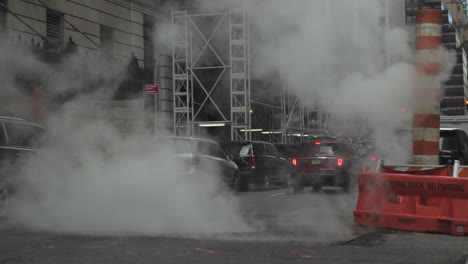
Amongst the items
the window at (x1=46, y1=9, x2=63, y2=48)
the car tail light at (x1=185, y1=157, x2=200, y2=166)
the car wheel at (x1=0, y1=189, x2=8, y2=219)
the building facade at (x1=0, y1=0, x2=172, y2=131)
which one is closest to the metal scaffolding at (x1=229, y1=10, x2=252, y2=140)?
the building facade at (x1=0, y1=0, x2=172, y2=131)

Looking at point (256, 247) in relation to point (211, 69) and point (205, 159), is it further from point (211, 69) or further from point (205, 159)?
point (211, 69)

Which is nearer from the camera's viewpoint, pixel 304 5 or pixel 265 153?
pixel 304 5

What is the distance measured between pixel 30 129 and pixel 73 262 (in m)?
4.87

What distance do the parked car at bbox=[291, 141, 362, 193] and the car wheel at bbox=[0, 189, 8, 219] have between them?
9092mm

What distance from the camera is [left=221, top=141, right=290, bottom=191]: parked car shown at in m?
17.4

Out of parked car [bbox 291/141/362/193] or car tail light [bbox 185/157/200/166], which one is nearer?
car tail light [bbox 185/157/200/166]

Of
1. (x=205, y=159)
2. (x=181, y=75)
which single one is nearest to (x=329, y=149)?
(x=205, y=159)

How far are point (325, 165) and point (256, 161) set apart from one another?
98.7 inches

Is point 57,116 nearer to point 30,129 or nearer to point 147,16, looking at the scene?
point 30,129

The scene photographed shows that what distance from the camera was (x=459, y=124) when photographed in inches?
830

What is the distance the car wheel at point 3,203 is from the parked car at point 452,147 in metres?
12.6

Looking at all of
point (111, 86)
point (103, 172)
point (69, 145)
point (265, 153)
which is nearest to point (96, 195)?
point (103, 172)

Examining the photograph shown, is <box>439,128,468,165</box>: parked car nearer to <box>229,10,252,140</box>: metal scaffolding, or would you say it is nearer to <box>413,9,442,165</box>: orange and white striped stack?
<box>413,9,442,165</box>: orange and white striped stack

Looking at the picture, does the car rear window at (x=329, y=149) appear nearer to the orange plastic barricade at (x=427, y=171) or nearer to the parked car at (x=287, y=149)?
the parked car at (x=287, y=149)
